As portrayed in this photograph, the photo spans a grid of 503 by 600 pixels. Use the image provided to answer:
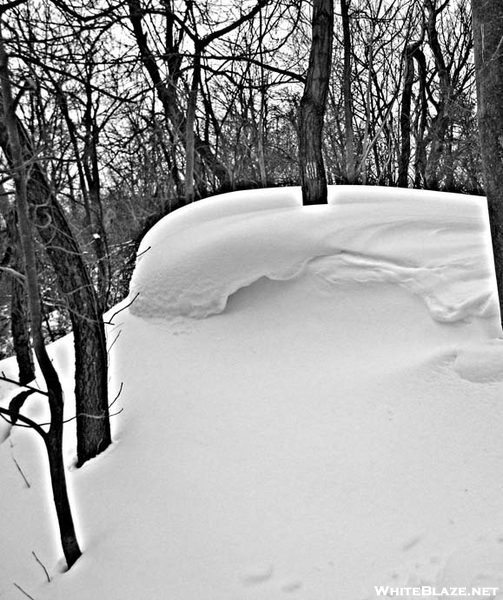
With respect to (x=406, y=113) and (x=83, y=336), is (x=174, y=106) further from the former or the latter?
(x=83, y=336)

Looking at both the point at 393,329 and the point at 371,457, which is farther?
the point at 393,329

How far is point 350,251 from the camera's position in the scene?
13.0ft

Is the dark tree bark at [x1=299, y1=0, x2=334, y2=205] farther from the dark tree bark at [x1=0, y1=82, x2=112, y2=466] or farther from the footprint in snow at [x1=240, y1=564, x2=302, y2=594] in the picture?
the footprint in snow at [x1=240, y1=564, x2=302, y2=594]

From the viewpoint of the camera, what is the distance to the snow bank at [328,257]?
3.64 metres

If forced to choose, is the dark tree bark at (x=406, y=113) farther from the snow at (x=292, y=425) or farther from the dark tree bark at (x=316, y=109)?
the snow at (x=292, y=425)

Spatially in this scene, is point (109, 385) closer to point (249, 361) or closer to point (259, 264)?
point (249, 361)

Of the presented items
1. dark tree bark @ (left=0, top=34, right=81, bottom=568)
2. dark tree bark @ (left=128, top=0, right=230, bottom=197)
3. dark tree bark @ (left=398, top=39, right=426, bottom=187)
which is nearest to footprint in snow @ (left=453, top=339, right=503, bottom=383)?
dark tree bark @ (left=0, top=34, right=81, bottom=568)

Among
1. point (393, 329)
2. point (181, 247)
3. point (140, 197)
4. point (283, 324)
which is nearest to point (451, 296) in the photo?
point (393, 329)

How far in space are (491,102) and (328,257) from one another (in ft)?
5.27

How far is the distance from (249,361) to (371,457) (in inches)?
46.9

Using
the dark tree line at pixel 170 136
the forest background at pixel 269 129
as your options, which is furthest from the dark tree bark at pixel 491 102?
the forest background at pixel 269 129

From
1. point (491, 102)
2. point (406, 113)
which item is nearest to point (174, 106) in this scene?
point (406, 113)

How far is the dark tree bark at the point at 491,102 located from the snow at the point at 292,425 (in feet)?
2.40

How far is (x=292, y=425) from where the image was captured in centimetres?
295
